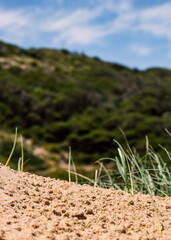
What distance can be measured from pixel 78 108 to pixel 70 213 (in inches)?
1082

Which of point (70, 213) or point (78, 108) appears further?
point (78, 108)

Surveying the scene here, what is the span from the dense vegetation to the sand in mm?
15685

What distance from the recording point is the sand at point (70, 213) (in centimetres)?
128

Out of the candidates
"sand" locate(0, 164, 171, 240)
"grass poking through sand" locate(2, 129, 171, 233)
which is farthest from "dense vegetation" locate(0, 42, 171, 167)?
"sand" locate(0, 164, 171, 240)

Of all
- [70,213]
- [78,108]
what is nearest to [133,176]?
[70,213]

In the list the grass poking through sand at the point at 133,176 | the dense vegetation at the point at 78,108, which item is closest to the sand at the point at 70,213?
the grass poking through sand at the point at 133,176

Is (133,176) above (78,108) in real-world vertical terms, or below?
below

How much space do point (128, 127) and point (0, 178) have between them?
72.8 ft

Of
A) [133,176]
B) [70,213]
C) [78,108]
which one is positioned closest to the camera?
[70,213]

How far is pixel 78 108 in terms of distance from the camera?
28859 mm

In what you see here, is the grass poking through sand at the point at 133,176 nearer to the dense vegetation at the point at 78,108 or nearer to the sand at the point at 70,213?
the sand at the point at 70,213

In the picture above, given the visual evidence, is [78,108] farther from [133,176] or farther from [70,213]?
[70,213]

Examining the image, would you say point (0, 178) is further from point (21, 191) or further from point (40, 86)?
point (40, 86)

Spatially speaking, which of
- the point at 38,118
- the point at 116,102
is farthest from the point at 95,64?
the point at 38,118
